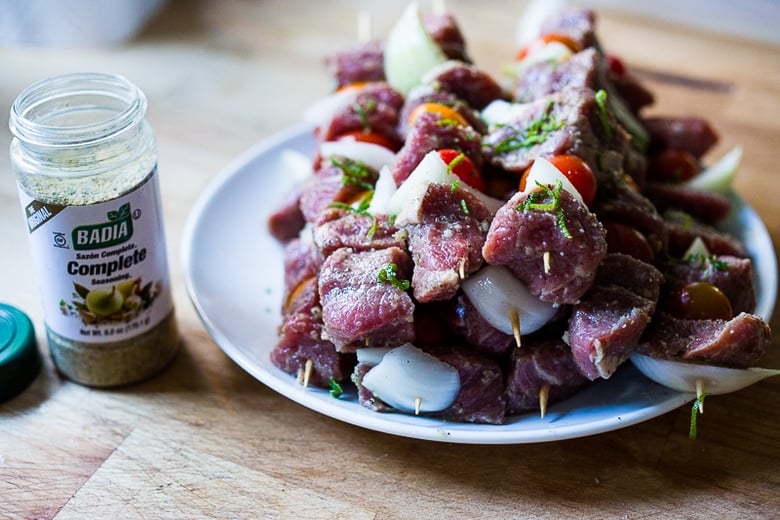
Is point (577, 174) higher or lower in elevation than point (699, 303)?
higher

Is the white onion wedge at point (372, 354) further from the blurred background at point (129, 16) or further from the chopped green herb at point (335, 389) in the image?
the blurred background at point (129, 16)

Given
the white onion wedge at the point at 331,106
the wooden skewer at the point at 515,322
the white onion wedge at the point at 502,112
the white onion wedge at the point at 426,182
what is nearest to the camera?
the wooden skewer at the point at 515,322

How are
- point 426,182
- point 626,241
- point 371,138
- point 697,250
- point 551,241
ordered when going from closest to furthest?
point 551,241, point 426,182, point 626,241, point 697,250, point 371,138

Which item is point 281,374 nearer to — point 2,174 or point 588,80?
point 588,80

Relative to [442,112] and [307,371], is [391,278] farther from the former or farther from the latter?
[442,112]

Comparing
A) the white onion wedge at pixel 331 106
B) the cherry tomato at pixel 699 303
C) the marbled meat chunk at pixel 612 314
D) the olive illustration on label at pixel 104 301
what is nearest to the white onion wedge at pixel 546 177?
the marbled meat chunk at pixel 612 314

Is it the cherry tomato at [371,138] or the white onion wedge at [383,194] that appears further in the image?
the cherry tomato at [371,138]

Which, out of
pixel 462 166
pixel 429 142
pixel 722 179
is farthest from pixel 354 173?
pixel 722 179
